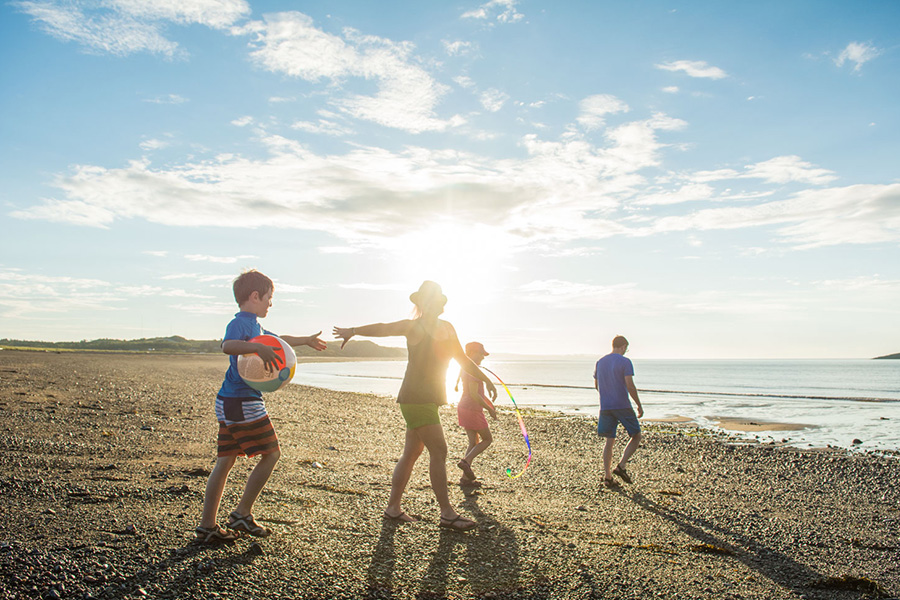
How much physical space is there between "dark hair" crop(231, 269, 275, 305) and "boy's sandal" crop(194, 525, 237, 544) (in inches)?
75.5

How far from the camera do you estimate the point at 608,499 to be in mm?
8805

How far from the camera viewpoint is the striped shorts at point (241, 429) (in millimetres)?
5156

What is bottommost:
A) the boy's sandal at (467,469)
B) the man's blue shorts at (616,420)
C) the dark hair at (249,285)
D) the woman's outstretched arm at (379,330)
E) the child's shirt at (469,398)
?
the boy's sandal at (467,469)

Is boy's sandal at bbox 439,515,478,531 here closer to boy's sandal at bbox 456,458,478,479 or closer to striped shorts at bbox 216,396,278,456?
striped shorts at bbox 216,396,278,456

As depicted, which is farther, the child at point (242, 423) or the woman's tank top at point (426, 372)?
the woman's tank top at point (426, 372)

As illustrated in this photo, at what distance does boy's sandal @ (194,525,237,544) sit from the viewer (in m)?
4.96

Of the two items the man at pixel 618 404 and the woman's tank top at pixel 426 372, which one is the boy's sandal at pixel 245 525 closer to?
the woman's tank top at pixel 426 372

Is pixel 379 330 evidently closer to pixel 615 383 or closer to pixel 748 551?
pixel 748 551

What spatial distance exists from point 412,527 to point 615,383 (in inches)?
206

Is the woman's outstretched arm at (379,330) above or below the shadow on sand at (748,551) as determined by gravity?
above

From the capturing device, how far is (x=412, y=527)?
6078 millimetres

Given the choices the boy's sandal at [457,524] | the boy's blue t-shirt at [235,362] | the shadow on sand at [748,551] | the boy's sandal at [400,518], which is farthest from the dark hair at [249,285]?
the shadow on sand at [748,551]

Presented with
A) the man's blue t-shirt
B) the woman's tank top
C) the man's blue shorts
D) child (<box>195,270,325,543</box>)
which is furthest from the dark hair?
the man's blue shorts

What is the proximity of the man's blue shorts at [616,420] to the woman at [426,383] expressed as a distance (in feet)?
15.0
